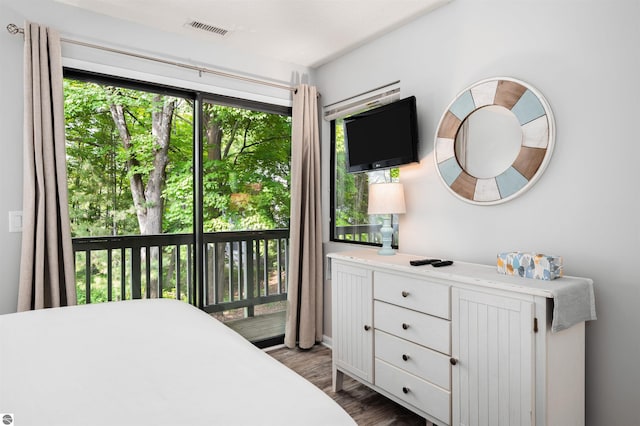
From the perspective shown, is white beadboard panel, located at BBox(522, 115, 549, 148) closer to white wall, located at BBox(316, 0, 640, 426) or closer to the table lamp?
white wall, located at BBox(316, 0, 640, 426)

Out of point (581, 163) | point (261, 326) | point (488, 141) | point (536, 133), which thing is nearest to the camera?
point (581, 163)

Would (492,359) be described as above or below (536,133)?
below

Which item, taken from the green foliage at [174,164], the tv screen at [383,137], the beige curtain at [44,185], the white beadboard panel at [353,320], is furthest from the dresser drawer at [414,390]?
the beige curtain at [44,185]

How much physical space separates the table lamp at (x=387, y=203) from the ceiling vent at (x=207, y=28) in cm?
162

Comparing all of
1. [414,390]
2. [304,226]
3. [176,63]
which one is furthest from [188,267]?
[414,390]

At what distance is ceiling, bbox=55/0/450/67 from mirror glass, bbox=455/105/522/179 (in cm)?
83

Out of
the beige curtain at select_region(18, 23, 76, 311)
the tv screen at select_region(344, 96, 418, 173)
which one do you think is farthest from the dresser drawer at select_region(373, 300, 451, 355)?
the beige curtain at select_region(18, 23, 76, 311)

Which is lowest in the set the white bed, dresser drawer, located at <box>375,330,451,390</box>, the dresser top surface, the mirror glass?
dresser drawer, located at <box>375,330,451,390</box>

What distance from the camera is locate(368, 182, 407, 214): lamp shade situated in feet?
8.38

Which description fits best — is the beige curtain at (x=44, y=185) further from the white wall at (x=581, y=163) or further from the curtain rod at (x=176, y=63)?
the white wall at (x=581, y=163)

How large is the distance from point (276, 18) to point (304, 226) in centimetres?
164

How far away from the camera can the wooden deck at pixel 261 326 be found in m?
3.46

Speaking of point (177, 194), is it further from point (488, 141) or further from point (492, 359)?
point (492, 359)

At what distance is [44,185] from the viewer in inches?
90.1
